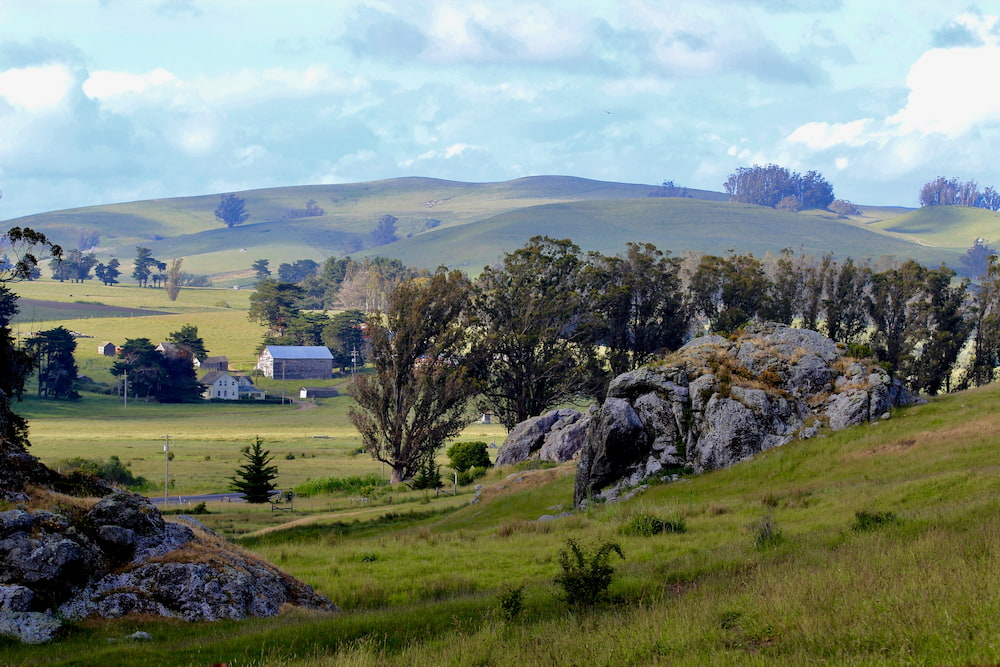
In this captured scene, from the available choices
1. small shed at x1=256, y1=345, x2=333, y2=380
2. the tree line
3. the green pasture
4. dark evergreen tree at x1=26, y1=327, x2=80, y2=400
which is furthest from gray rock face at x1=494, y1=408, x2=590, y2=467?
small shed at x1=256, y1=345, x2=333, y2=380

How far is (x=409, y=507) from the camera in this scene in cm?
4588

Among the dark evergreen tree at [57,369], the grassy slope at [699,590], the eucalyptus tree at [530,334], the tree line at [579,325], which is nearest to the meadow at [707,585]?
the grassy slope at [699,590]

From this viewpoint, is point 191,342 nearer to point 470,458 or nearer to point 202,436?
point 202,436

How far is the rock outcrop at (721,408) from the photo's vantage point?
115 ft

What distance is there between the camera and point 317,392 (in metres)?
158

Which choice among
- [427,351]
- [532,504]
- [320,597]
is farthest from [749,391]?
[427,351]

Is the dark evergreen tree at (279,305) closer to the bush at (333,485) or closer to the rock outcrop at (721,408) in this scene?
the bush at (333,485)

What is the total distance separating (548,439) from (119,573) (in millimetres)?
42771

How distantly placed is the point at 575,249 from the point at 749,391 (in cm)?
4989

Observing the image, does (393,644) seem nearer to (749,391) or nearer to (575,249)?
(749,391)

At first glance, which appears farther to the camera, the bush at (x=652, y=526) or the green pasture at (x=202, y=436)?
the green pasture at (x=202, y=436)

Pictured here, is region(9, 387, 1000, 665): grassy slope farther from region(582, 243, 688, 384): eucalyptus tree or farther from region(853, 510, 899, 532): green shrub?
region(582, 243, 688, 384): eucalyptus tree

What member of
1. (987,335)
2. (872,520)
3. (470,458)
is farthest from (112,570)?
(987,335)

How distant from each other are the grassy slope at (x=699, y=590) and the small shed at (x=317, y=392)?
129 meters
